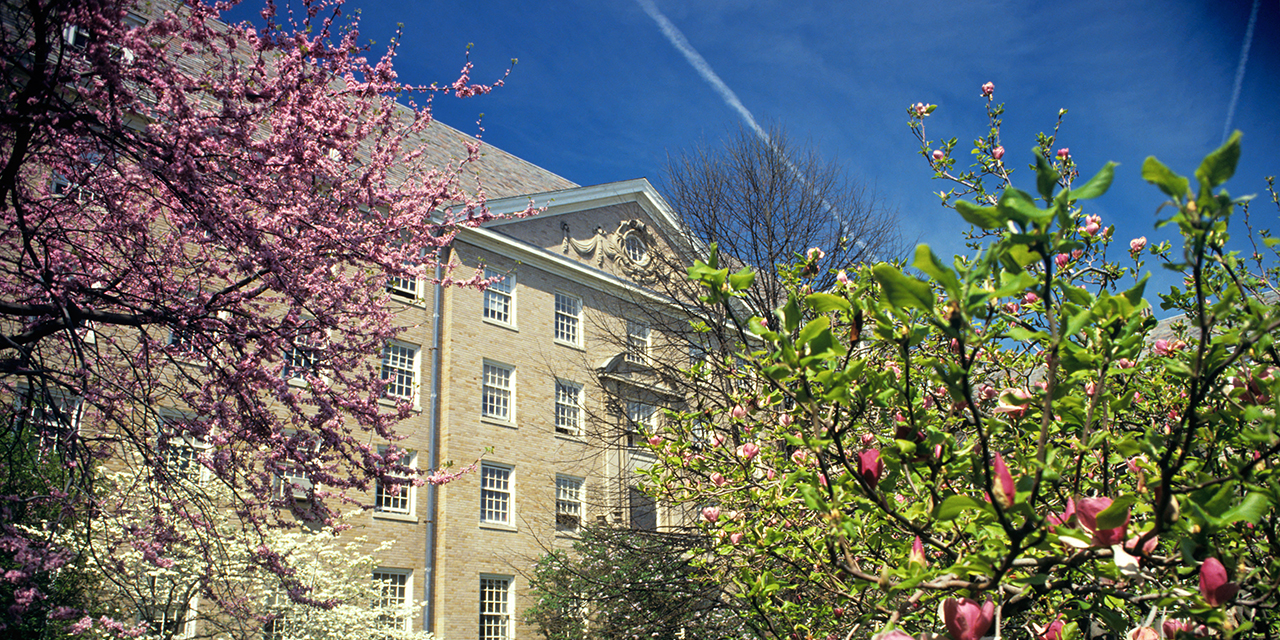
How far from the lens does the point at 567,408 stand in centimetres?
2344

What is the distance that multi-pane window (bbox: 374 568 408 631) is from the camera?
A: 1672 cm

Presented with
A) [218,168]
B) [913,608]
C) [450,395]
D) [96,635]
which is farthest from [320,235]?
[450,395]

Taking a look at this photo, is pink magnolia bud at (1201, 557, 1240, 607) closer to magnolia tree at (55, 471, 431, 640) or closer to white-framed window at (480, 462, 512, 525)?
magnolia tree at (55, 471, 431, 640)

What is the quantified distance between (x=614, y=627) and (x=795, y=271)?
29.8 feet

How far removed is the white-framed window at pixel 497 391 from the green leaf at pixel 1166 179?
20.2 metres

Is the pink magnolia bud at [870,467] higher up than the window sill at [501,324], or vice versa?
the window sill at [501,324]

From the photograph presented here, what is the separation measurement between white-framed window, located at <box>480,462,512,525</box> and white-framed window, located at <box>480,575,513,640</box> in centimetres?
153

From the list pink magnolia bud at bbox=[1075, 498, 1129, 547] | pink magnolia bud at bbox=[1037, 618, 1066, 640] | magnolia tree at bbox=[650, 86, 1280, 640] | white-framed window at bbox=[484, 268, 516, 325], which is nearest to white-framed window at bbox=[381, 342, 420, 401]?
white-framed window at bbox=[484, 268, 516, 325]

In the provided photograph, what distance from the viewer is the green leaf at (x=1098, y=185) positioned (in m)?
1.58

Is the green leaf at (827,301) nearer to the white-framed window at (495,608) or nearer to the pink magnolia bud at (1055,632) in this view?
the pink magnolia bud at (1055,632)

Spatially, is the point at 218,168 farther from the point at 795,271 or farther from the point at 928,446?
the point at 928,446

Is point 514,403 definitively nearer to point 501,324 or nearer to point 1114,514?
point 501,324

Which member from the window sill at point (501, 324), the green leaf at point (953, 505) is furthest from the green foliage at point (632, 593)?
the green leaf at point (953, 505)

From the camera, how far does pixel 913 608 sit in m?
3.01
